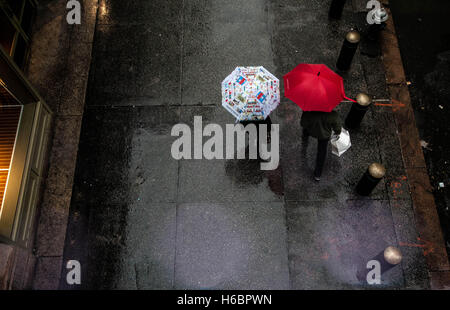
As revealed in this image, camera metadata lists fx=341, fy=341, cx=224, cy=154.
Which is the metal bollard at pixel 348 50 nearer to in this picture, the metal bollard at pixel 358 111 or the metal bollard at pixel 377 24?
the metal bollard at pixel 377 24

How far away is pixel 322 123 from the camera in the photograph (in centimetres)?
520

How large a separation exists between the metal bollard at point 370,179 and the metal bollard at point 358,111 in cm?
116

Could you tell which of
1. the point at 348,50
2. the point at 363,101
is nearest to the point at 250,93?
the point at 363,101

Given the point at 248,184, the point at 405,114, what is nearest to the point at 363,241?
the point at 248,184

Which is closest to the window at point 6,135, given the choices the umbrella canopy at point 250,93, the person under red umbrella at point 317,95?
the umbrella canopy at point 250,93

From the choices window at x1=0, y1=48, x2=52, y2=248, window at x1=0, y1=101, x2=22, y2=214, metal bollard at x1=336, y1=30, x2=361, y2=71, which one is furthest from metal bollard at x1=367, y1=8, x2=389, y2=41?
window at x1=0, y1=101, x2=22, y2=214

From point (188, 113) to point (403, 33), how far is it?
513 centimetres

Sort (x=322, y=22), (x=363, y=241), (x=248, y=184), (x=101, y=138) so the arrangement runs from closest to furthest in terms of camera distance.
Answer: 1. (x=363, y=241)
2. (x=248, y=184)
3. (x=101, y=138)
4. (x=322, y=22)

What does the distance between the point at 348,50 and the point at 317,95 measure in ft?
7.35

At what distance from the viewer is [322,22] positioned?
7.53 meters

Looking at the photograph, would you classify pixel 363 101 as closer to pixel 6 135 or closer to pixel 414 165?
pixel 414 165

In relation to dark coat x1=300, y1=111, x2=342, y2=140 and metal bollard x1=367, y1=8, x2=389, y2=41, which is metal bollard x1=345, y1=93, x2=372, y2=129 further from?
metal bollard x1=367, y1=8, x2=389, y2=41
